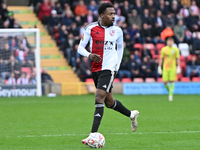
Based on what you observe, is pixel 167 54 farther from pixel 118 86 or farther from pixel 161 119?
pixel 161 119

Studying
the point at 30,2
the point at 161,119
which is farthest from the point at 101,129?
the point at 30,2

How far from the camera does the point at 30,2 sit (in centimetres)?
2602

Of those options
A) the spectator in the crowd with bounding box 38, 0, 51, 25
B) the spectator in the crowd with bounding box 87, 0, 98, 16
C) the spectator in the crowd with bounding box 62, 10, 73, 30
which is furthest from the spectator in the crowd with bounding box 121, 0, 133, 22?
the spectator in the crowd with bounding box 38, 0, 51, 25

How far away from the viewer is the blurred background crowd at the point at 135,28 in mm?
22078

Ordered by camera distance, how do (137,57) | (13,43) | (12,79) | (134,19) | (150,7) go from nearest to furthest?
1. (12,79)
2. (13,43)
3. (137,57)
4. (134,19)
5. (150,7)

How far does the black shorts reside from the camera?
7.23 m

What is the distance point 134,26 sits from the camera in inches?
940

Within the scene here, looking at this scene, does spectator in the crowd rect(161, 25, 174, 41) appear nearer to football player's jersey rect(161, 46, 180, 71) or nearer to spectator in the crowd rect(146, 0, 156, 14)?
spectator in the crowd rect(146, 0, 156, 14)

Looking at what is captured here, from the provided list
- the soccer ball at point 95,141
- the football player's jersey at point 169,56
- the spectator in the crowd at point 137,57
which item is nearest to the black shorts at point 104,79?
the soccer ball at point 95,141

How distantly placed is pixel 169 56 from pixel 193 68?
250 inches

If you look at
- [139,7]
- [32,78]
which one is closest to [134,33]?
[139,7]

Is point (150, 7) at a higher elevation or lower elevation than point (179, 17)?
higher

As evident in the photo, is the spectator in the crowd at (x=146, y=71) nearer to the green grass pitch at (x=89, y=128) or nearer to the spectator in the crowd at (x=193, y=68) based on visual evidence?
the spectator in the crowd at (x=193, y=68)

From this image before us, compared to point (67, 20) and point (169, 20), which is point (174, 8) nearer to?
point (169, 20)
